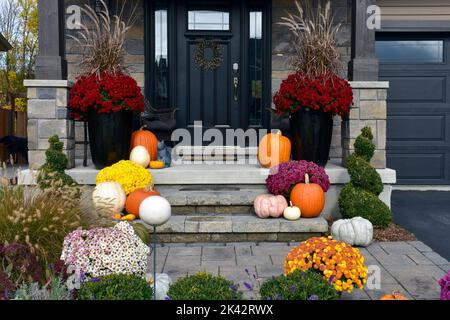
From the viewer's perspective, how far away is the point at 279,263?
154 inches

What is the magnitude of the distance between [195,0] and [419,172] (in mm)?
4371

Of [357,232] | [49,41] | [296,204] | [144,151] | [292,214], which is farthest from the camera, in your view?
[144,151]

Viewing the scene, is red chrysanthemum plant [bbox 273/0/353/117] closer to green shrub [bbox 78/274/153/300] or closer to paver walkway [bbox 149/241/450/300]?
paver walkway [bbox 149/241/450/300]

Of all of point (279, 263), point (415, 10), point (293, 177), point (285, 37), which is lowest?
point (279, 263)

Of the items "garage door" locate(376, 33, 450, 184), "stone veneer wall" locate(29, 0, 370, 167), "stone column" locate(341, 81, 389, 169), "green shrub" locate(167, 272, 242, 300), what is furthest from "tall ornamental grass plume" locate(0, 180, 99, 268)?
"garage door" locate(376, 33, 450, 184)

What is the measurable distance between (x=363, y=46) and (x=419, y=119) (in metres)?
2.56

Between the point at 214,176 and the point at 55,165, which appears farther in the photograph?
the point at 214,176

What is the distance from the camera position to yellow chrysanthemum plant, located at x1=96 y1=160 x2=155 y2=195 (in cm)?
493

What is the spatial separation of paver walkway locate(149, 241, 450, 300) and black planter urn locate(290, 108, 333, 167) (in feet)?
4.41

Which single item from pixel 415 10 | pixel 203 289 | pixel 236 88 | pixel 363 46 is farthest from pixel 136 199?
pixel 415 10

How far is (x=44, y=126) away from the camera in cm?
538

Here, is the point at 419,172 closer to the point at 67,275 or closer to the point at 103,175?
the point at 103,175

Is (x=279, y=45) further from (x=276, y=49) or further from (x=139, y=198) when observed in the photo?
(x=139, y=198)
